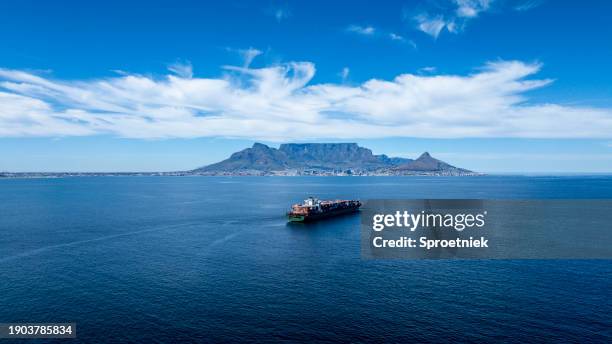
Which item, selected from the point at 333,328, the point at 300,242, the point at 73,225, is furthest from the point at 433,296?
the point at 73,225

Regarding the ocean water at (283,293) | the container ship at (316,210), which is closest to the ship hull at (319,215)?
the container ship at (316,210)

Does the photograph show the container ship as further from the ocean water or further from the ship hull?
the ocean water

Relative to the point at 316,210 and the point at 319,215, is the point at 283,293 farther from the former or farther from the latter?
the point at 316,210

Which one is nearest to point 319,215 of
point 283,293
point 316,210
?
point 316,210

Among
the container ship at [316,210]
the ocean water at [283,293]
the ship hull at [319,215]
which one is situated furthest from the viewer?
the container ship at [316,210]

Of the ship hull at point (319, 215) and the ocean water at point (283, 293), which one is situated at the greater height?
the ship hull at point (319, 215)

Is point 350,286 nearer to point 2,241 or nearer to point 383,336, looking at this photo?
point 383,336

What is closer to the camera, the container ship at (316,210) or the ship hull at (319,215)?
the ship hull at (319,215)

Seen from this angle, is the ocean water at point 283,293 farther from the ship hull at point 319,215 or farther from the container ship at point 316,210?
the container ship at point 316,210
